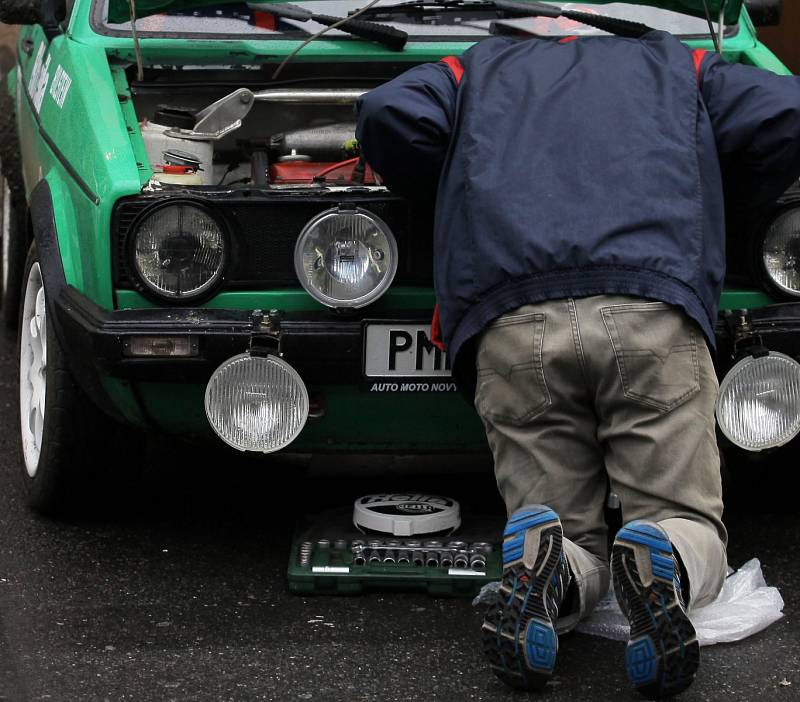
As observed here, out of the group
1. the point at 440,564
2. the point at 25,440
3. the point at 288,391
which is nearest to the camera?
the point at 288,391

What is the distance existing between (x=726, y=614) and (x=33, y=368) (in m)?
2.01

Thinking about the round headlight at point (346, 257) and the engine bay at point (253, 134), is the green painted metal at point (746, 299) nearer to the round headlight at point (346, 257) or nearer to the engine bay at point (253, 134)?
the round headlight at point (346, 257)

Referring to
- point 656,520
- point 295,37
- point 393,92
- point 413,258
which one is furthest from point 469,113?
point 295,37

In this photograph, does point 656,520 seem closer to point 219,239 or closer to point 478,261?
point 478,261

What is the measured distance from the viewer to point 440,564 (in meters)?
3.52

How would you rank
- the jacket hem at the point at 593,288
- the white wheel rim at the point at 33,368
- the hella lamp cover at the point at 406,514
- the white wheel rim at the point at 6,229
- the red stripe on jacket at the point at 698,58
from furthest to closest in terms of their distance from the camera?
the white wheel rim at the point at 6,229, the white wheel rim at the point at 33,368, the hella lamp cover at the point at 406,514, the red stripe on jacket at the point at 698,58, the jacket hem at the point at 593,288

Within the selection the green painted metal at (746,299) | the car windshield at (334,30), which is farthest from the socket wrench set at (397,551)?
the car windshield at (334,30)

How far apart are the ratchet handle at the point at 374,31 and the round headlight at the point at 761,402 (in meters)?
1.44

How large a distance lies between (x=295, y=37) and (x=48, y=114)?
2.35 feet

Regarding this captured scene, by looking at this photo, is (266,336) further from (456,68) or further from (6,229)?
(6,229)

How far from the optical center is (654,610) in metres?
2.73

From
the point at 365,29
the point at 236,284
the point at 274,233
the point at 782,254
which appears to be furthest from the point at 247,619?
the point at 365,29

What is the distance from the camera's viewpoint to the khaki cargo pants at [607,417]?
2902mm

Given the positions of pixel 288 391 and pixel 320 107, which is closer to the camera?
pixel 288 391
